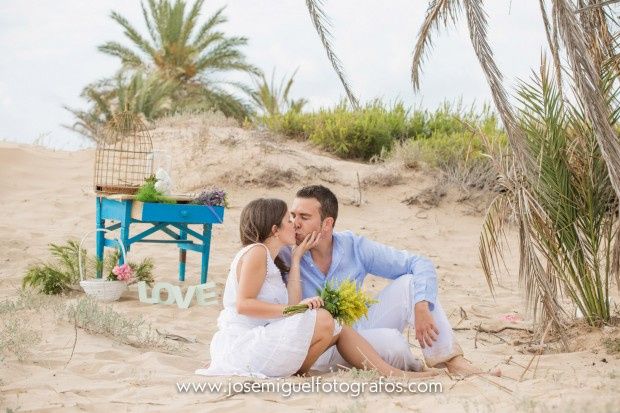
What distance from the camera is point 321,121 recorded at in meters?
14.2

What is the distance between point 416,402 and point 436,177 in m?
8.93

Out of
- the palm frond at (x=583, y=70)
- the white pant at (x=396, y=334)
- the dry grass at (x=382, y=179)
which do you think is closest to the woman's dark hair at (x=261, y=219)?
the white pant at (x=396, y=334)

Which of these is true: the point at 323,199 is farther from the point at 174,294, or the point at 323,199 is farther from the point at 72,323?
the point at 174,294

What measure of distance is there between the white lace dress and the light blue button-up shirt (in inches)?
13.6

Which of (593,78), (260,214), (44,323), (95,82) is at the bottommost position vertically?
(44,323)

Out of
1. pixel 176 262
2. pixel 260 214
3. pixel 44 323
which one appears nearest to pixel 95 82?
pixel 176 262

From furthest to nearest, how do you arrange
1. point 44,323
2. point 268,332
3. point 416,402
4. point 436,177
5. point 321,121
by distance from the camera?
point 321,121
point 436,177
point 44,323
point 268,332
point 416,402

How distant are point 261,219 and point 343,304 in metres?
0.67

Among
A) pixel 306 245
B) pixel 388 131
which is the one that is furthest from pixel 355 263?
pixel 388 131

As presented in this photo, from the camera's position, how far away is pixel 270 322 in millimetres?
4312

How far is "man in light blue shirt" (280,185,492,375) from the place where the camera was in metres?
4.44

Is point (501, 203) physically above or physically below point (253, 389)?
above

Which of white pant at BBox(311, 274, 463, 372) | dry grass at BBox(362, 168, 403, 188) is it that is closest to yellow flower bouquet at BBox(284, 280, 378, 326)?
white pant at BBox(311, 274, 463, 372)

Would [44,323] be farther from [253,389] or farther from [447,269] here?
[447,269]
